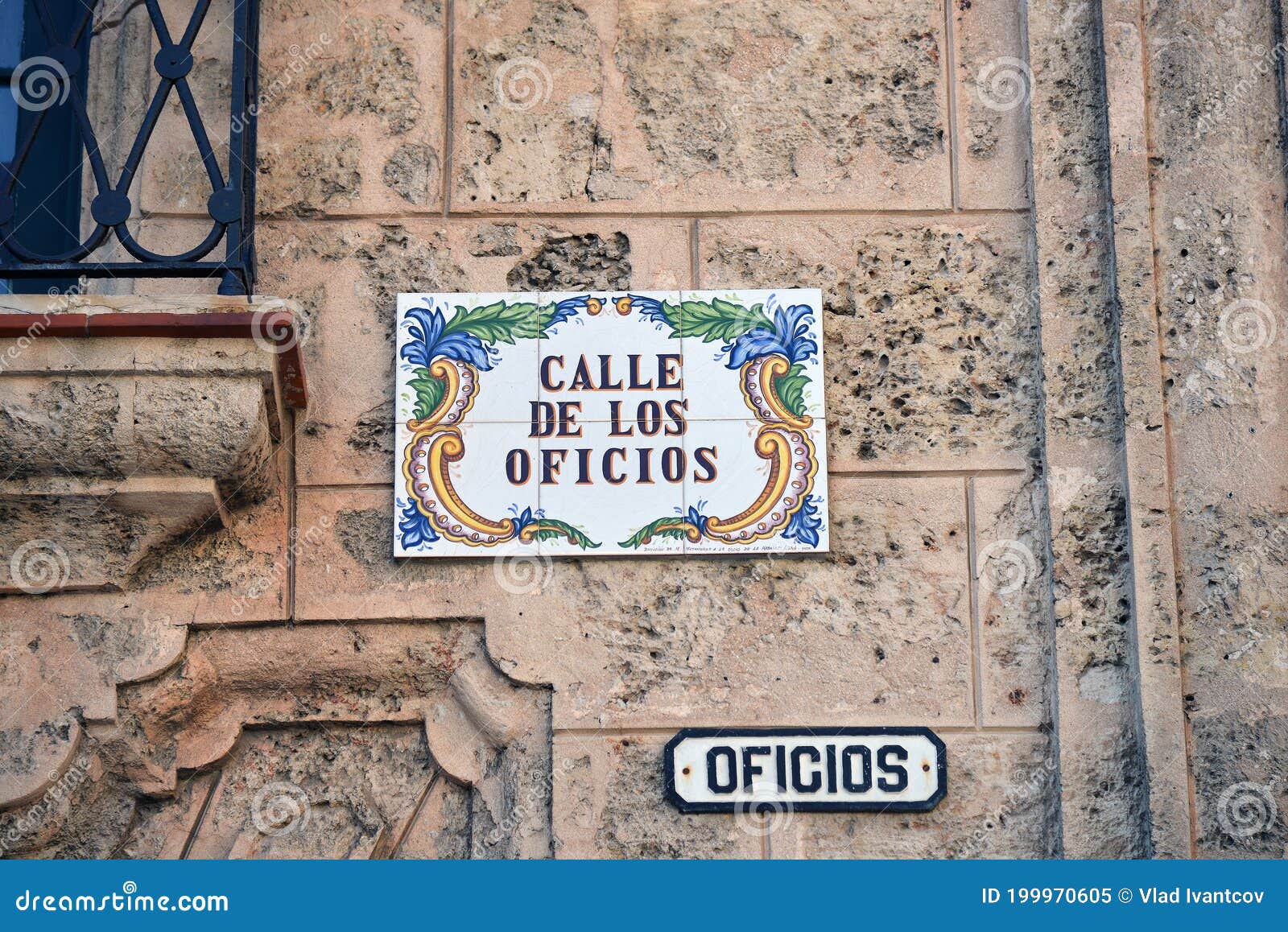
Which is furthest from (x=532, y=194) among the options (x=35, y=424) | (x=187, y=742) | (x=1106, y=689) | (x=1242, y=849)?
(x=1242, y=849)

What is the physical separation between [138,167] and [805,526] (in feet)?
4.89

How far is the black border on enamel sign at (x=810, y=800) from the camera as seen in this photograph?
119 inches

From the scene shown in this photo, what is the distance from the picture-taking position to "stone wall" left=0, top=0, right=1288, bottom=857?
9.95ft

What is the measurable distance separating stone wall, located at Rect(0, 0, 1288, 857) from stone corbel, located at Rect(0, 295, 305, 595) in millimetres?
16

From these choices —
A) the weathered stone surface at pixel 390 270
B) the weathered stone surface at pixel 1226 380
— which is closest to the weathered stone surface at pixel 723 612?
the weathered stone surface at pixel 390 270

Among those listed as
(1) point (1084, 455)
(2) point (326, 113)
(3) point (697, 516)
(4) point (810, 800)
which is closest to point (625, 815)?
(4) point (810, 800)

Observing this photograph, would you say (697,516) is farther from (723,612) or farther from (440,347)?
(440,347)

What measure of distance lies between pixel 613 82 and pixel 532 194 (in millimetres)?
304

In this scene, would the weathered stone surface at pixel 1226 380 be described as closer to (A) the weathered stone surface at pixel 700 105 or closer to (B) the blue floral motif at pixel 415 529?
(A) the weathered stone surface at pixel 700 105

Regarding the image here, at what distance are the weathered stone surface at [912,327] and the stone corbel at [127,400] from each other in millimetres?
946

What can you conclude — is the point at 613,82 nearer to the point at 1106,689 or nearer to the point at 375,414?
the point at 375,414

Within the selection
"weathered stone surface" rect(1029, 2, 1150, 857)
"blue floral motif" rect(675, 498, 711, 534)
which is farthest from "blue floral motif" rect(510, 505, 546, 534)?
"weathered stone surface" rect(1029, 2, 1150, 857)

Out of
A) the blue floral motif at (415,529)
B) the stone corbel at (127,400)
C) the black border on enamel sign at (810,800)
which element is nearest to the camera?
the stone corbel at (127,400)

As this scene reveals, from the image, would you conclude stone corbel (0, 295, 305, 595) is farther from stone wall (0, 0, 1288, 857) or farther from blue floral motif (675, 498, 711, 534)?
blue floral motif (675, 498, 711, 534)
